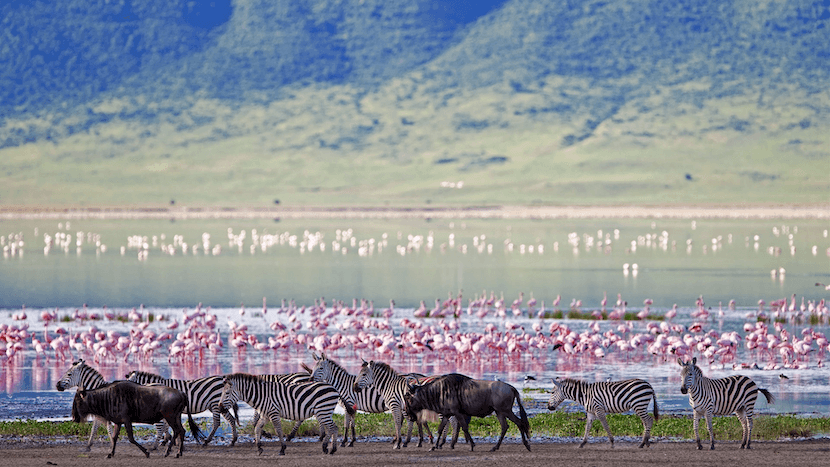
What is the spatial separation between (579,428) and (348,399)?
3.01 meters

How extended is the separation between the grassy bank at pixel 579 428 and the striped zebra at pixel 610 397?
3.31ft

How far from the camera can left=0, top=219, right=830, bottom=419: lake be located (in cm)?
2272

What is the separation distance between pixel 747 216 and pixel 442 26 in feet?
297

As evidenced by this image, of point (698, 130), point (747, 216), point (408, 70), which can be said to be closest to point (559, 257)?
point (747, 216)

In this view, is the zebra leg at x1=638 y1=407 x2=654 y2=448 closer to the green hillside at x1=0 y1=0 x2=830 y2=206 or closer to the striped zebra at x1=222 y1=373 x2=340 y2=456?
the striped zebra at x1=222 y1=373 x2=340 y2=456

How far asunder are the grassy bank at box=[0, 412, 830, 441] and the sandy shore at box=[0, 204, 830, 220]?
9885 cm

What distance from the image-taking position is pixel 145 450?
13742mm

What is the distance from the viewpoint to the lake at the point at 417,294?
74.5 ft

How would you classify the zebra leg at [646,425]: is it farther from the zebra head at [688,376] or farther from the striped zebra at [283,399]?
the striped zebra at [283,399]

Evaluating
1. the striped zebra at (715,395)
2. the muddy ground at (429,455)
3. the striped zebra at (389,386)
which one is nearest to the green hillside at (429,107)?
the striped zebra at (715,395)

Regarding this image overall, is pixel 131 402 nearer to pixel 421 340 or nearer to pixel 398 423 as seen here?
pixel 398 423

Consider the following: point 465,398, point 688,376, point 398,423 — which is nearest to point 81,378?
point 398,423

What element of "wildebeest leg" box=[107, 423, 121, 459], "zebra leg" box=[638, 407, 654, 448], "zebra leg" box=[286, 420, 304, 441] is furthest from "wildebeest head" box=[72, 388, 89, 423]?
"zebra leg" box=[638, 407, 654, 448]

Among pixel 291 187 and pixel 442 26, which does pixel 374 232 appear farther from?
pixel 442 26
